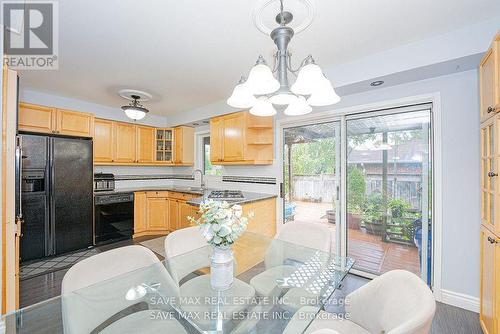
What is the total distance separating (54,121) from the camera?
309cm

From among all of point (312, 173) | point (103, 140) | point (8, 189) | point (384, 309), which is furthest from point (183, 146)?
point (384, 309)

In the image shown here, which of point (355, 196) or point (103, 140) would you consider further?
point (103, 140)

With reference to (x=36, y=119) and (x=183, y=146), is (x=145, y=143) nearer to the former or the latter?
(x=183, y=146)

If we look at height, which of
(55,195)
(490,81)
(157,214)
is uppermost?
(490,81)

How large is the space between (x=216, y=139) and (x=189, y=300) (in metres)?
2.74

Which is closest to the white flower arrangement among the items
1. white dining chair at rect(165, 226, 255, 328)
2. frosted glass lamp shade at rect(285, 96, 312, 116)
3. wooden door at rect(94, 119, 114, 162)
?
white dining chair at rect(165, 226, 255, 328)

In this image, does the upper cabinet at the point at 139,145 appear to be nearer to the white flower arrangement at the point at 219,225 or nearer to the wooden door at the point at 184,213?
the wooden door at the point at 184,213

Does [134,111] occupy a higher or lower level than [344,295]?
higher

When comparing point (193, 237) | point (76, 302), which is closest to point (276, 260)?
Answer: point (193, 237)

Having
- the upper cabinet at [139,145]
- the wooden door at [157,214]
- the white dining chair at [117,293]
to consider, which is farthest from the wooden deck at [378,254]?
the upper cabinet at [139,145]

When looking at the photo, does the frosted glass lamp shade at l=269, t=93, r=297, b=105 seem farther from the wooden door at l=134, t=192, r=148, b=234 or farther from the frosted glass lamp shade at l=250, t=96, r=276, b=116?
the wooden door at l=134, t=192, r=148, b=234

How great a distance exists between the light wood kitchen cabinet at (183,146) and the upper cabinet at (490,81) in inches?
169

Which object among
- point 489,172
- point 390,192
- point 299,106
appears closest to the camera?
point 299,106

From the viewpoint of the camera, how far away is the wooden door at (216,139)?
363 cm
